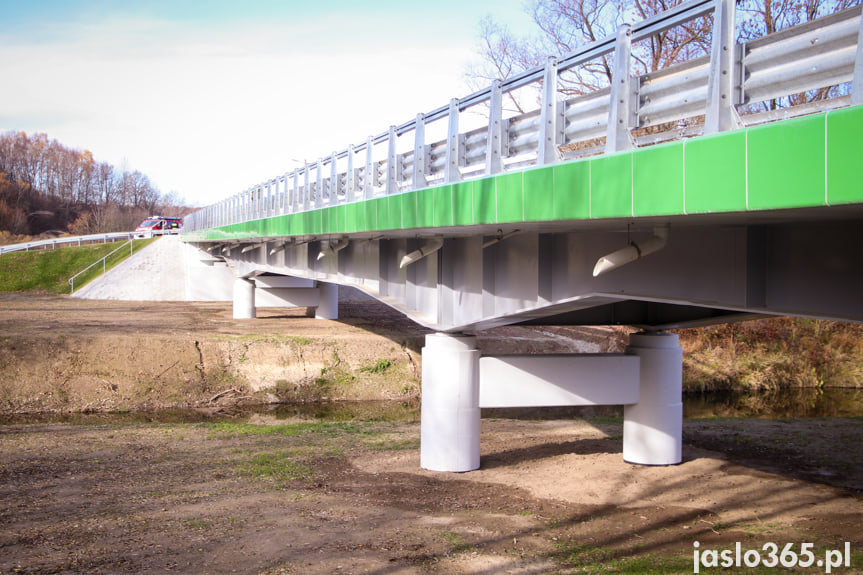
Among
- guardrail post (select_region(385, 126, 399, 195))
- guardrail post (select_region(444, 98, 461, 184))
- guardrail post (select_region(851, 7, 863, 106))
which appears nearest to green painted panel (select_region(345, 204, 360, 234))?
guardrail post (select_region(385, 126, 399, 195))

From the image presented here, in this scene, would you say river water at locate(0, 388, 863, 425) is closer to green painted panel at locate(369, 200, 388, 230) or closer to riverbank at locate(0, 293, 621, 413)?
riverbank at locate(0, 293, 621, 413)

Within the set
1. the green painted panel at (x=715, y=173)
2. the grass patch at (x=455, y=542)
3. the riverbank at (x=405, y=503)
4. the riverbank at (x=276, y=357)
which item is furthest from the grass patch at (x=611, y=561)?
the riverbank at (x=276, y=357)

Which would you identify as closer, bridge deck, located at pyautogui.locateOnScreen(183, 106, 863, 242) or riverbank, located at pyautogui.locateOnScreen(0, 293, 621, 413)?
bridge deck, located at pyautogui.locateOnScreen(183, 106, 863, 242)

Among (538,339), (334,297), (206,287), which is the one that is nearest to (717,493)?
(538,339)

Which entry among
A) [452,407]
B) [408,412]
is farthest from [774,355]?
[452,407]

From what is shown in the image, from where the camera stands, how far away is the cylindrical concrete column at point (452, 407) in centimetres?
1233

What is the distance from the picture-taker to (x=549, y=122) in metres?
8.48

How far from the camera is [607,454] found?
548 inches

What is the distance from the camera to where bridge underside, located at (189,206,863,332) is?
20.7 feet

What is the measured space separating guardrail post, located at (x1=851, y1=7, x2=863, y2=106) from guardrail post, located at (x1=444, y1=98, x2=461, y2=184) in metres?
6.57

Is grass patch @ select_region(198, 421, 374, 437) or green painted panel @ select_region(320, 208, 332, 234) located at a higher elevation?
green painted panel @ select_region(320, 208, 332, 234)

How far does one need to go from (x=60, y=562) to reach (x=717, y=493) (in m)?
8.24

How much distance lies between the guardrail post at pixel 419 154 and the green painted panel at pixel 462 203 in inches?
79.4

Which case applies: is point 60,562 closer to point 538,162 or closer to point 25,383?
point 538,162
